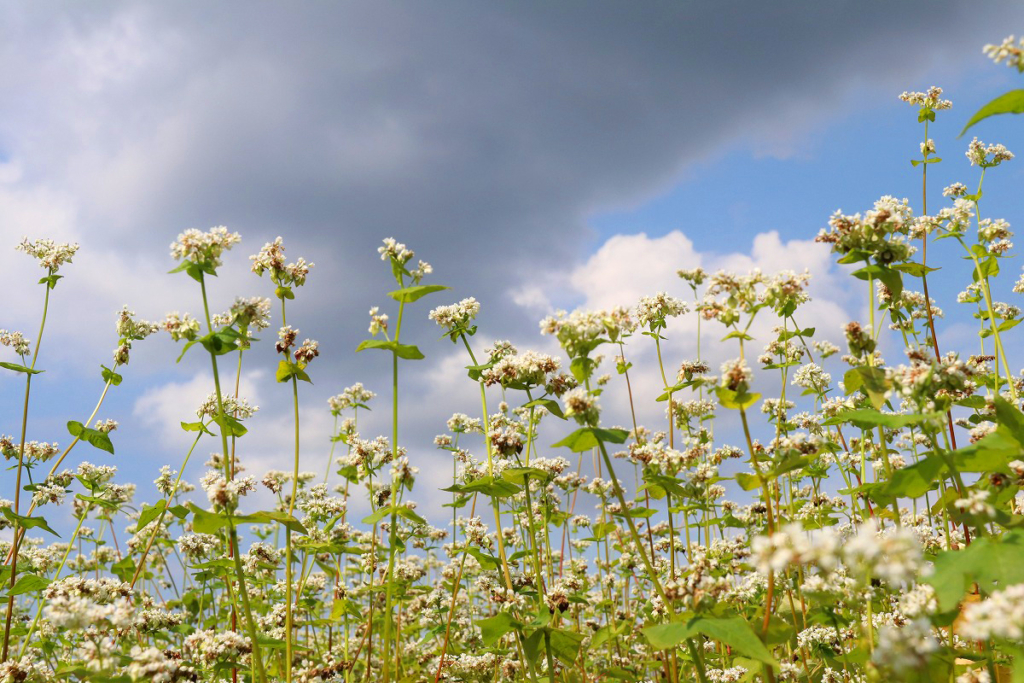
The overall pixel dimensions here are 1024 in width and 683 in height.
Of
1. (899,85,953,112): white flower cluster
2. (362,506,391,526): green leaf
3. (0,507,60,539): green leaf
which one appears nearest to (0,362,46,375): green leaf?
(0,507,60,539): green leaf

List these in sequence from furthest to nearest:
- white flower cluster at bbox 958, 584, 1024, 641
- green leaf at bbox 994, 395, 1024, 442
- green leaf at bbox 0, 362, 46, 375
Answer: green leaf at bbox 0, 362, 46, 375 < green leaf at bbox 994, 395, 1024, 442 < white flower cluster at bbox 958, 584, 1024, 641

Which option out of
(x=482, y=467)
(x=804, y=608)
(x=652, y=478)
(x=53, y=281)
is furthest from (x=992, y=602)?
(x=53, y=281)

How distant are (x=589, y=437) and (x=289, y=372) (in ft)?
8.50

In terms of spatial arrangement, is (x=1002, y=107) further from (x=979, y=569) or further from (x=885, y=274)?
(x=979, y=569)

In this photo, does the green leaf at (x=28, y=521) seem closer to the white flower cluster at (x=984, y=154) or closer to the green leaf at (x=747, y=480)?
the green leaf at (x=747, y=480)

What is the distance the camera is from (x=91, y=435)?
8328 mm

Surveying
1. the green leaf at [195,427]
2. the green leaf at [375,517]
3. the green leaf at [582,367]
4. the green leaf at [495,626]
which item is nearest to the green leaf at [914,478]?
the green leaf at [582,367]

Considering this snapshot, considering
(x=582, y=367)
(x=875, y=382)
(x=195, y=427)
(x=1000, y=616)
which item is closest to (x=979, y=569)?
(x=1000, y=616)

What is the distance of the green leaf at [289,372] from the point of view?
5387mm

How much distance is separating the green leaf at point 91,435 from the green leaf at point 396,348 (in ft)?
16.6

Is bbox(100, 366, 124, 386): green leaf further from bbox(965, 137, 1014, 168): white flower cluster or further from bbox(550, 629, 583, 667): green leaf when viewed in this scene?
bbox(965, 137, 1014, 168): white flower cluster

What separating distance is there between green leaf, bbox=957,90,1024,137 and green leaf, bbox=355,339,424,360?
13.1 ft

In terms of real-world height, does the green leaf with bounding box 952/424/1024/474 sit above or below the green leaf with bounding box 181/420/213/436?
below

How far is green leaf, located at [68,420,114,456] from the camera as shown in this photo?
27.0ft
